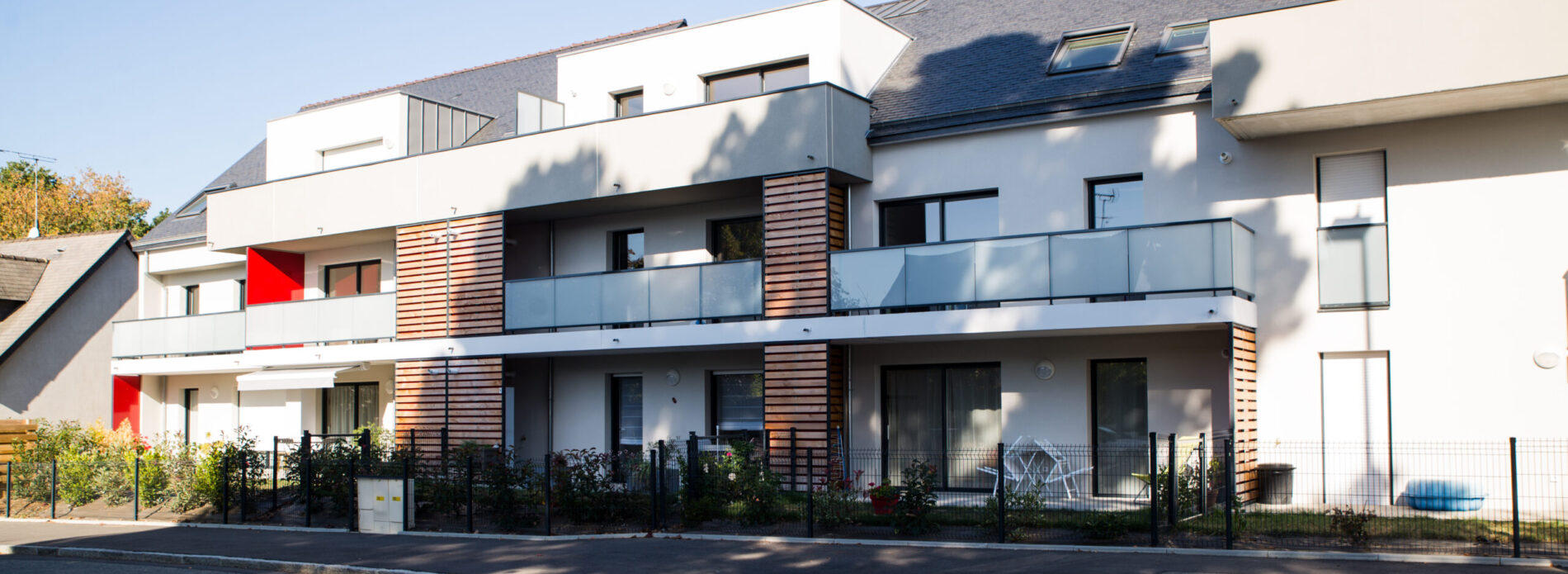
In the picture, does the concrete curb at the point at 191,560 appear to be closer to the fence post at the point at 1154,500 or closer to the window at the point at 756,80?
the fence post at the point at 1154,500

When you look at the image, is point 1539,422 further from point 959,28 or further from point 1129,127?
point 959,28

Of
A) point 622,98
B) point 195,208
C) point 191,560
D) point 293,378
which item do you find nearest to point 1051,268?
point 622,98

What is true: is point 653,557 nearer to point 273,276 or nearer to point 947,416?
point 947,416

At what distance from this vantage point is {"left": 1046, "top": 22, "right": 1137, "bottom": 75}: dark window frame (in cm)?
1831

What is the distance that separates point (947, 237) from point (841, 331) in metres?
2.36

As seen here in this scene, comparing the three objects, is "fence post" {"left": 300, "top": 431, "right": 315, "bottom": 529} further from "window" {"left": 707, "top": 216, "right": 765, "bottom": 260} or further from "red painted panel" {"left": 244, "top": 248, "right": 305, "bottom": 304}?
"red painted panel" {"left": 244, "top": 248, "right": 305, "bottom": 304}

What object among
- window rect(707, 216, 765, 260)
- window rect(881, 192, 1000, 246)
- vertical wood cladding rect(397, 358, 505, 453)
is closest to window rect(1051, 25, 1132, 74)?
window rect(881, 192, 1000, 246)

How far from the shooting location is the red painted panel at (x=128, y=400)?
2867 cm

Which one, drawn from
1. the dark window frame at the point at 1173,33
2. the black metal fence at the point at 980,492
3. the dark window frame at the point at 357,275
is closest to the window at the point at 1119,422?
the black metal fence at the point at 980,492

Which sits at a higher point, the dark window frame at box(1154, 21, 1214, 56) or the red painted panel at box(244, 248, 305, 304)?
the dark window frame at box(1154, 21, 1214, 56)

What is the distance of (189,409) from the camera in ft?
96.1

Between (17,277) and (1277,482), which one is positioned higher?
(17,277)

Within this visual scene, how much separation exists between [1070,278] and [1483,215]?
501 cm

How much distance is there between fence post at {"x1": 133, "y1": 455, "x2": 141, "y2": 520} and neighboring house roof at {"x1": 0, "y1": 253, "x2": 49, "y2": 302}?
11.0m
